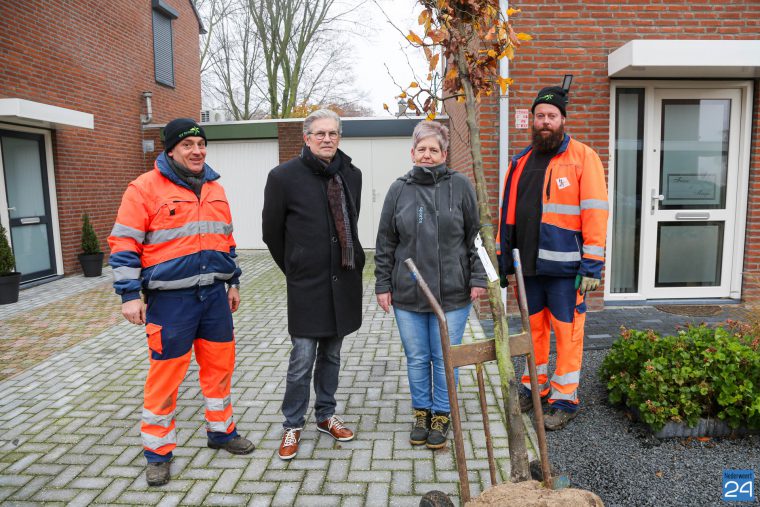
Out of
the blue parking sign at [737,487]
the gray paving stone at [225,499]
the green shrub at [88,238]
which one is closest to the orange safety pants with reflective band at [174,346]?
the gray paving stone at [225,499]

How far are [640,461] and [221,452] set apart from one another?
2.51 metres

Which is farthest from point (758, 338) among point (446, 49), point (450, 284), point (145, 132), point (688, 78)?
point (145, 132)

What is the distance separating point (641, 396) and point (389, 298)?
1.71m

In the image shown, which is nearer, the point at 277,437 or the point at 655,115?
the point at 277,437

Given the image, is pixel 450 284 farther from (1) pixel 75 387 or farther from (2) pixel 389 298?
(1) pixel 75 387

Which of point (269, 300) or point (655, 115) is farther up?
point (655, 115)

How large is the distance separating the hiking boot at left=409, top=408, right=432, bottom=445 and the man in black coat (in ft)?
2.30

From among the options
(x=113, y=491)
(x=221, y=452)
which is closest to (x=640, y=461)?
(x=221, y=452)

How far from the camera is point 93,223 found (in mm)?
11031

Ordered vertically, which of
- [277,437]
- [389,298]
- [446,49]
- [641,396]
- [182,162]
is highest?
[446,49]

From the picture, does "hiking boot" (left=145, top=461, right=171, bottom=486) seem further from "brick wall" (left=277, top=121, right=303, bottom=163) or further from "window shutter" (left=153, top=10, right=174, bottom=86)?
"window shutter" (left=153, top=10, right=174, bottom=86)

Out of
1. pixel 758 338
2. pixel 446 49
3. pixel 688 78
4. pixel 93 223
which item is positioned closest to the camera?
pixel 446 49

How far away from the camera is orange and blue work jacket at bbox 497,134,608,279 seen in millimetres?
3436

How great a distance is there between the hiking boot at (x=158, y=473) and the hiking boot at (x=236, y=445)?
372 millimetres
